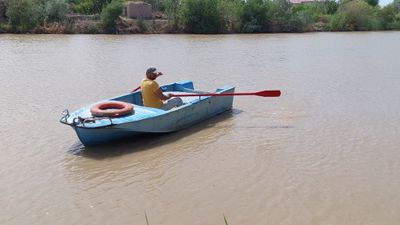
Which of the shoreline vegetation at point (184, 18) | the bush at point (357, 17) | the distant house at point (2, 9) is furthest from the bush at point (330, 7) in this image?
the distant house at point (2, 9)

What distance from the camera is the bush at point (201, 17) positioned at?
133 ft

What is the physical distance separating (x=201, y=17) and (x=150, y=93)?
33399mm

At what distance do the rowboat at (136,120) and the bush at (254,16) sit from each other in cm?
3296

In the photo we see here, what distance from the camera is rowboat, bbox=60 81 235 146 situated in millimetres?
7113

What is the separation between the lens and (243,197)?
579cm

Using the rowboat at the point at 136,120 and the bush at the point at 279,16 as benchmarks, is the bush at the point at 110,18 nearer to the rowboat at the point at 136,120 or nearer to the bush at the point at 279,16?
the bush at the point at 279,16

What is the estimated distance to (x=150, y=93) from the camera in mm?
8250

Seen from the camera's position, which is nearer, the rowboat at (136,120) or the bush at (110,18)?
the rowboat at (136,120)

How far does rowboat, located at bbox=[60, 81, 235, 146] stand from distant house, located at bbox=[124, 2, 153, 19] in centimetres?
3296

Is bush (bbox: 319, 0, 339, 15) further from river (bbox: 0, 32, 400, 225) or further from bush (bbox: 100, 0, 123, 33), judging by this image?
river (bbox: 0, 32, 400, 225)

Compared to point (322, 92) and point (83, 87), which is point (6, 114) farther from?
point (322, 92)

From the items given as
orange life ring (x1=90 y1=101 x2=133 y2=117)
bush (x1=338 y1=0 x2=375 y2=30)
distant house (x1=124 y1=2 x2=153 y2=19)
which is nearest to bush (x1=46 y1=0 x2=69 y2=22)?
distant house (x1=124 y1=2 x2=153 y2=19)

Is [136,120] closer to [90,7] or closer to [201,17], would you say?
[201,17]

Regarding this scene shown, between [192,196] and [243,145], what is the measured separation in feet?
7.40
